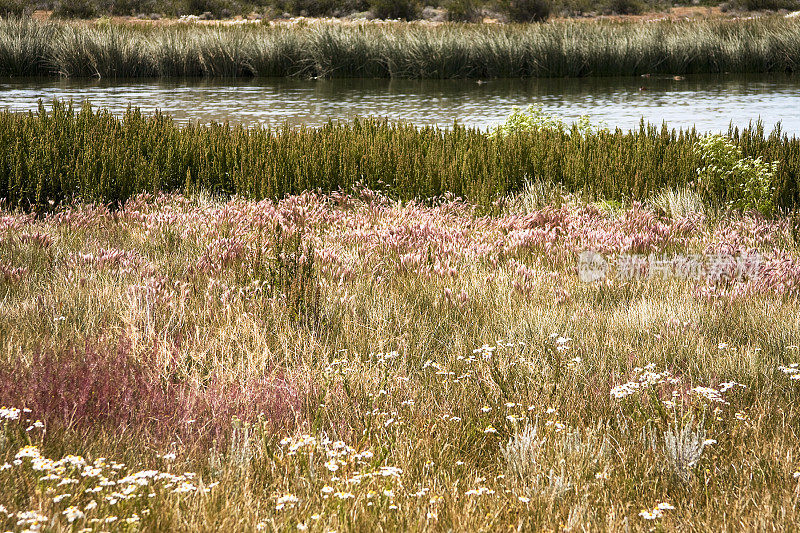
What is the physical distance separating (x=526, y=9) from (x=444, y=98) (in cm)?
3554

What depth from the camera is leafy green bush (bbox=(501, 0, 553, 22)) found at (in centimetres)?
5462

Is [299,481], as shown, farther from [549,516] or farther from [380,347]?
[380,347]

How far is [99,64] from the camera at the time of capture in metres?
30.4

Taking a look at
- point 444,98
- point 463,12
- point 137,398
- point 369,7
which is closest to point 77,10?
point 369,7

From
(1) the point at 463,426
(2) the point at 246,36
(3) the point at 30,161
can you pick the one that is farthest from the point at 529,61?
(1) the point at 463,426

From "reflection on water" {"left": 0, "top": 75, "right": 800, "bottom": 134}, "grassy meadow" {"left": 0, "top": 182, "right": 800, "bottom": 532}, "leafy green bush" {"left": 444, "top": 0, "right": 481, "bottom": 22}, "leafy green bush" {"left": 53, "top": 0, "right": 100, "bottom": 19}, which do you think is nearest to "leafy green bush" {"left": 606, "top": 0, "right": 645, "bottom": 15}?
"leafy green bush" {"left": 444, "top": 0, "right": 481, "bottom": 22}

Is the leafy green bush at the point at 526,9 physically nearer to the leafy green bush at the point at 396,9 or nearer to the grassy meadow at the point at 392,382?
the leafy green bush at the point at 396,9

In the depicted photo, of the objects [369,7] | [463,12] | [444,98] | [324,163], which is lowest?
[324,163]

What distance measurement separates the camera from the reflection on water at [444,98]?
60.3ft

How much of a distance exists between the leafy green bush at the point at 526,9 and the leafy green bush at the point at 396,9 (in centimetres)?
662

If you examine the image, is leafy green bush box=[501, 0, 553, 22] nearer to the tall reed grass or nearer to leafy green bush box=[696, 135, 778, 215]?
the tall reed grass

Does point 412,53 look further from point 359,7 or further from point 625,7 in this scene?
point 625,7

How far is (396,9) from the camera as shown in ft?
185

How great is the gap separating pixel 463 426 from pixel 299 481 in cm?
98
